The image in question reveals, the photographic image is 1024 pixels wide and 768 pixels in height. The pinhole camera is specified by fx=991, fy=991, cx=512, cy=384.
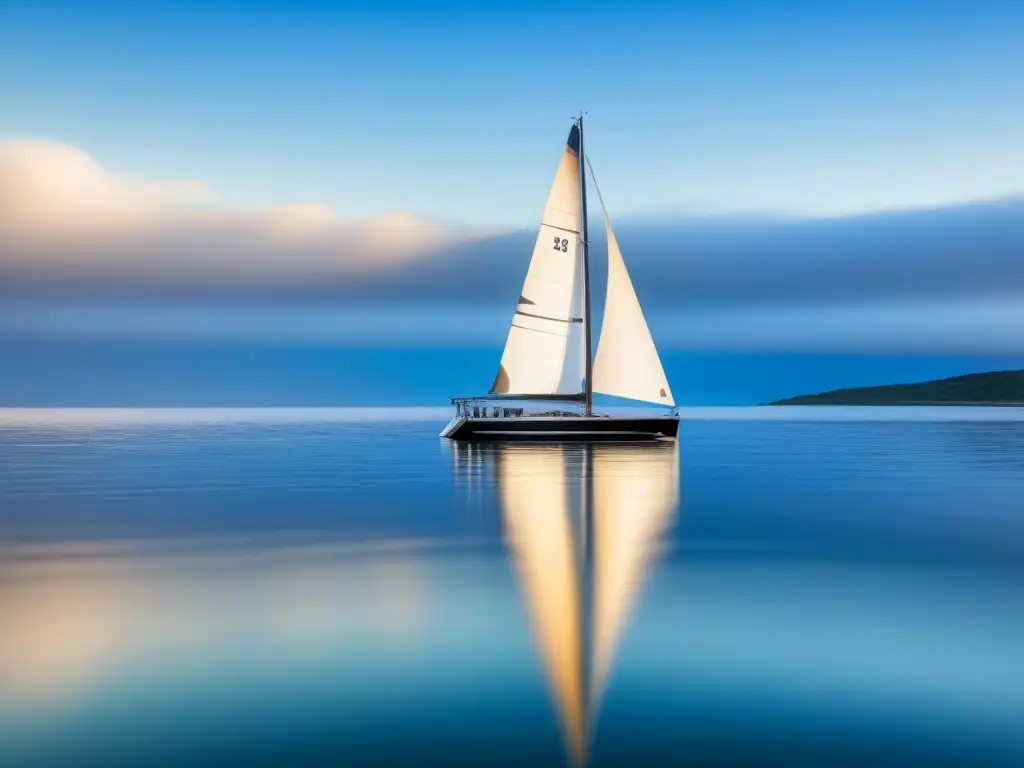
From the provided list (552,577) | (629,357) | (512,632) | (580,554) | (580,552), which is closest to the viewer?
(512,632)

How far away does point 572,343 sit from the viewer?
196 feet

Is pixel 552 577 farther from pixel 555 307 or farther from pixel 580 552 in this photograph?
pixel 555 307

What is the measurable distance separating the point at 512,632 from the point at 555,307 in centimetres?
4591

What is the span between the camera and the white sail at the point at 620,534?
14.3m

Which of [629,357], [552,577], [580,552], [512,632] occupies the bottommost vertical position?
[580,552]

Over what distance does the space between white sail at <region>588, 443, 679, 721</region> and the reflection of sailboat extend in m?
0.02

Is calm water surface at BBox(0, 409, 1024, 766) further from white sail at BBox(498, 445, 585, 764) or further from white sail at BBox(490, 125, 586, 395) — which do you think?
white sail at BBox(490, 125, 586, 395)

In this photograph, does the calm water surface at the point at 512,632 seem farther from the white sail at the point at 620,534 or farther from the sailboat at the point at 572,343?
the sailboat at the point at 572,343

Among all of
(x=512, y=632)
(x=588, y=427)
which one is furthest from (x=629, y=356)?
(x=512, y=632)

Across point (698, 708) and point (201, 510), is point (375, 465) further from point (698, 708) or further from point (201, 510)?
point (698, 708)

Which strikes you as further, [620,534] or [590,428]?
[590,428]

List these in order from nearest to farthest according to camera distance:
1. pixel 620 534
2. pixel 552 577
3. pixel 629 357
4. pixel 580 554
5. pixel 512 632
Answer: pixel 512 632 < pixel 552 577 < pixel 580 554 < pixel 620 534 < pixel 629 357

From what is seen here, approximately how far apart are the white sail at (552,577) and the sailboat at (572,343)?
16.9 m

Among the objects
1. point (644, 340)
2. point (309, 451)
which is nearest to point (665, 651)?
point (644, 340)
